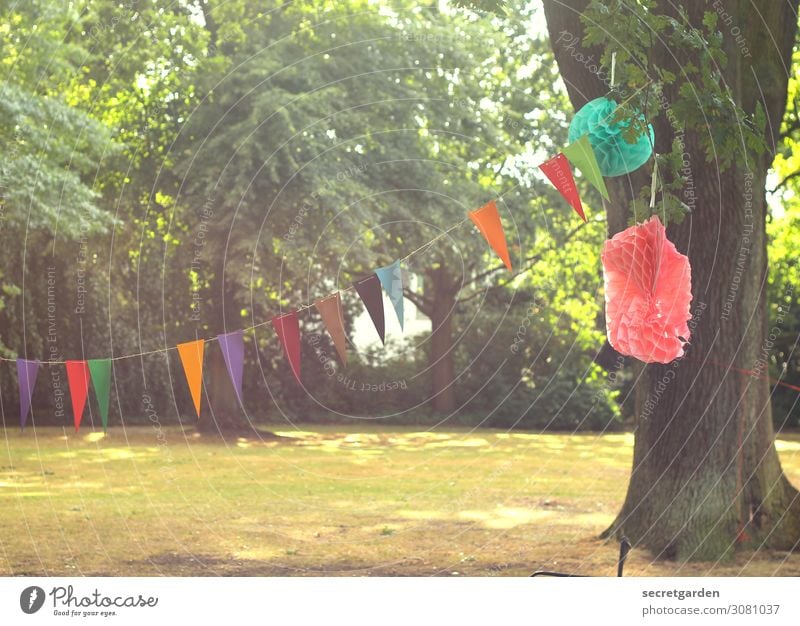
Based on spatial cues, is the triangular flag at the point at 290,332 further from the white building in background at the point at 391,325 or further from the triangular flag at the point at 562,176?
the white building in background at the point at 391,325

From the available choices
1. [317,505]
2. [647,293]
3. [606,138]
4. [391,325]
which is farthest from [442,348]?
[647,293]

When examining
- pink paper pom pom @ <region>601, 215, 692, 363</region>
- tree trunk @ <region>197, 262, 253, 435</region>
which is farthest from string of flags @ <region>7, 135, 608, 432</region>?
tree trunk @ <region>197, 262, 253, 435</region>

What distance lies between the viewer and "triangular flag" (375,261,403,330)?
5500 mm

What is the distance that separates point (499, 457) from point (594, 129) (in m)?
11.4

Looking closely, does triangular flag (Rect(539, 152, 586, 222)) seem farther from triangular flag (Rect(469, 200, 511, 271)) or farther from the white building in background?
the white building in background

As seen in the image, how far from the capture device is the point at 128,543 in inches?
349

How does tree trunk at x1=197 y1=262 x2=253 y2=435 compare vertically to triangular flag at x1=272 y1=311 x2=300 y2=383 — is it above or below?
below

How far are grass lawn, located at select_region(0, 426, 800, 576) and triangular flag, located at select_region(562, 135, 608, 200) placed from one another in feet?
11.3

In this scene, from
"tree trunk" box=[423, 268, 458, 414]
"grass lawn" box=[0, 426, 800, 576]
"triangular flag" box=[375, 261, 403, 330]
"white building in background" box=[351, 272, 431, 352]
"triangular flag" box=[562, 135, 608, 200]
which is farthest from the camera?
"tree trunk" box=[423, 268, 458, 414]

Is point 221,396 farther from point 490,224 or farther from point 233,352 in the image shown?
point 490,224

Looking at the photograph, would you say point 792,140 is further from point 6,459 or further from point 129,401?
point 129,401
